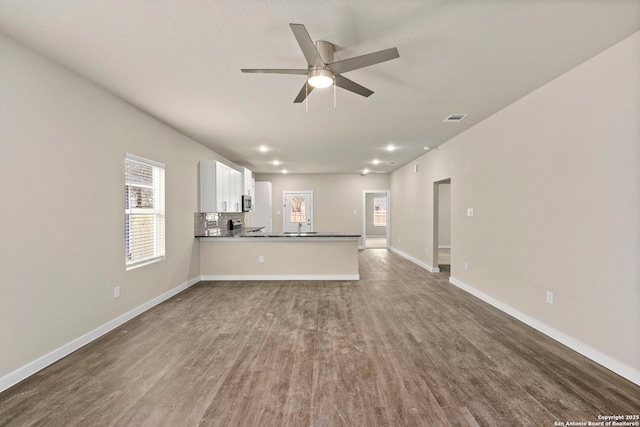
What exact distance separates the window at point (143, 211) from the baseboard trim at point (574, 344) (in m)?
4.72

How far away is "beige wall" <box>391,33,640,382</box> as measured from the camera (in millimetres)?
2215

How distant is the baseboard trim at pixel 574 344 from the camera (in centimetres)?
219

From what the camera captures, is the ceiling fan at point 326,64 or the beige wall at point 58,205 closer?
the ceiling fan at point 326,64

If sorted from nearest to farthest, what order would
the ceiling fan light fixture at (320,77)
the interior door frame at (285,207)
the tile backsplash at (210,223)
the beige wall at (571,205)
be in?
the ceiling fan light fixture at (320,77)
the beige wall at (571,205)
the tile backsplash at (210,223)
the interior door frame at (285,207)

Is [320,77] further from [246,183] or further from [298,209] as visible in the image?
[298,209]

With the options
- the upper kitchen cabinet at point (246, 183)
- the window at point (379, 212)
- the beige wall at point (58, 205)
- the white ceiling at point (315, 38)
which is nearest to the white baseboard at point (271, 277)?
the beige wall at point (58, 205)

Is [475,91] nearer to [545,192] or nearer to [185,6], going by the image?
[545,192]

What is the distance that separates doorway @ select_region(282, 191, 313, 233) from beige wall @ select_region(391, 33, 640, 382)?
598cm

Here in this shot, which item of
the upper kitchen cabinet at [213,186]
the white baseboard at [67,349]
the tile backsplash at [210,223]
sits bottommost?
the white baseboard at [67,349]

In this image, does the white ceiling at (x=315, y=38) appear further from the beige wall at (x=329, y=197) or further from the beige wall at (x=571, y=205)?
the beige wall at (x=329, y=197)

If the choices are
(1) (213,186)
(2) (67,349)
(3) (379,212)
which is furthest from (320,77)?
(3) (379,212)

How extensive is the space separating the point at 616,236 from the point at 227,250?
5305 millimetres

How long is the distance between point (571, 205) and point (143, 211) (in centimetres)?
484

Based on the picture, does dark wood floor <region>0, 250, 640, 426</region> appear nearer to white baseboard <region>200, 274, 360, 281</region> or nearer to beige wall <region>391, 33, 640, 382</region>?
beige wall <region>391, 33, 640, 382</region>
